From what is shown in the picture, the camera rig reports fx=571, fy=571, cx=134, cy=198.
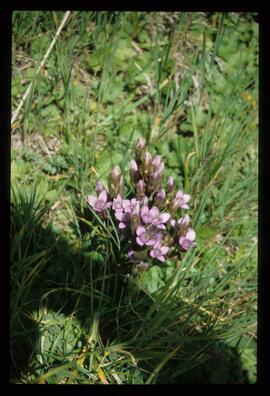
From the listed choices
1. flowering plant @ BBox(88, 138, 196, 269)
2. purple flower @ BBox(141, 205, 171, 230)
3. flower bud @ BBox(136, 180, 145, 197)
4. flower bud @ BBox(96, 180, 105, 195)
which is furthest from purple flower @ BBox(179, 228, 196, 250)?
flower bud @ BBox(96, 180, 105, 195)

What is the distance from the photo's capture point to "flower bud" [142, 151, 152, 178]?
205 cm

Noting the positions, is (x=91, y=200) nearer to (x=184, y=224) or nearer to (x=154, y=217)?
(x=154, y=217)

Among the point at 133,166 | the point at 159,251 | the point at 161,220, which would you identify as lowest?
the point at 159,251

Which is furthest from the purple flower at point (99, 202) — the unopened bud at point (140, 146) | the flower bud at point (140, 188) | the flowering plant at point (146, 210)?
the unopened bud at point (140, 146)

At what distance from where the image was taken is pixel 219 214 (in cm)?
230

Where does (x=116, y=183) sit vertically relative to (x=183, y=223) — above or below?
above

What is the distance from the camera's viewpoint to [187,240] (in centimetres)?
204

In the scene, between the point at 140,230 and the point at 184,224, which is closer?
the point at 140,230

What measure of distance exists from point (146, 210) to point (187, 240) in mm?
205

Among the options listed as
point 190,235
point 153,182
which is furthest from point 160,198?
point 190,235

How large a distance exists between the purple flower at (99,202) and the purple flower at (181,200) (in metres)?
0.24

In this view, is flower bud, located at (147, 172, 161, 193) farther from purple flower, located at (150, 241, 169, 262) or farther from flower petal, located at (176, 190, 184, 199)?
purple flower, located at (150, 241, 169, 262)

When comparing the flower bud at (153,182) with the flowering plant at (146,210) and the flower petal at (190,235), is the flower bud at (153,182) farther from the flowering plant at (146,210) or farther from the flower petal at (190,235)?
the flower petal at (190,235)
